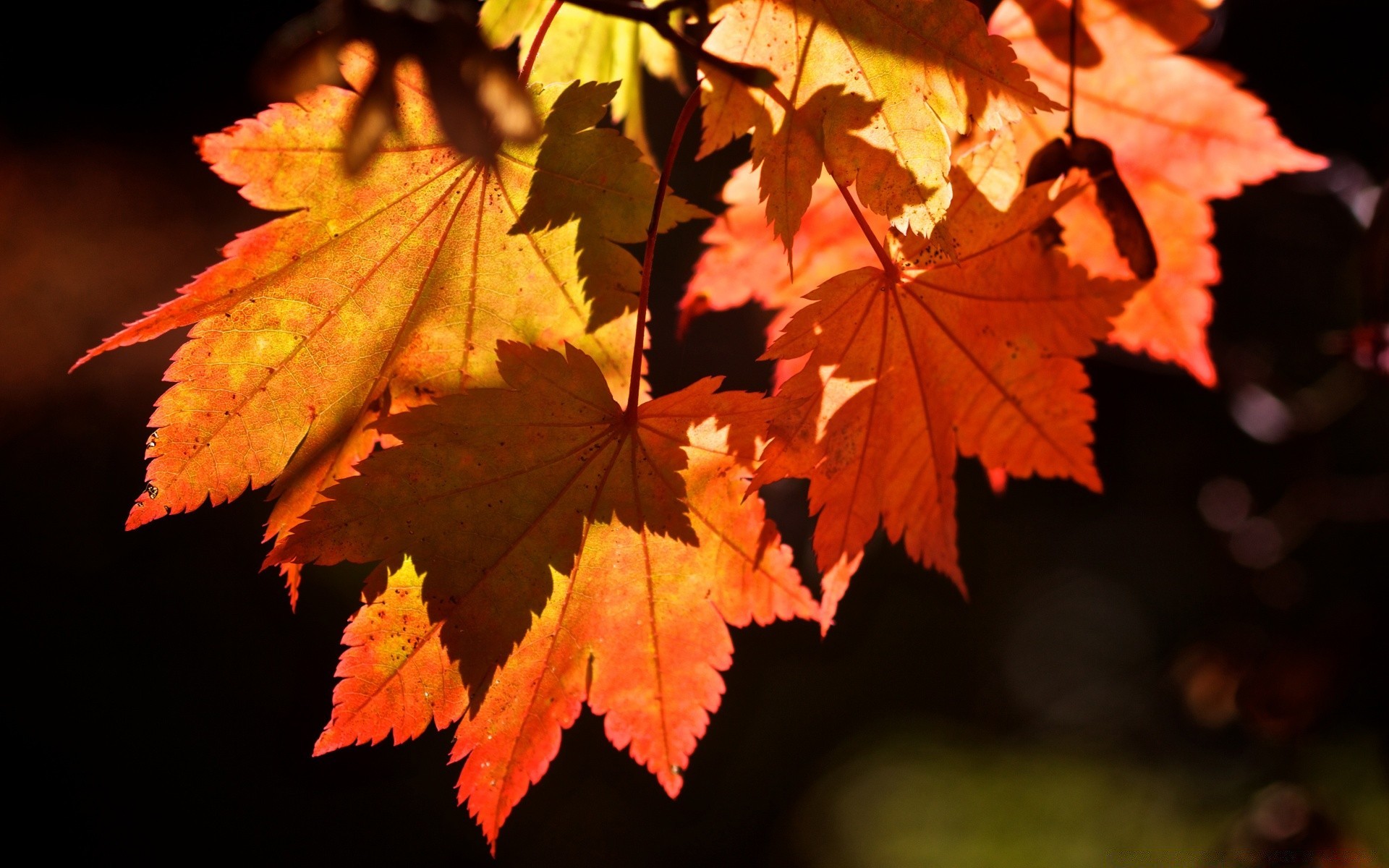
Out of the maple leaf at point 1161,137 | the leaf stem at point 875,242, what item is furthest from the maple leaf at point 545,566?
the maple leaf at point 1161,137

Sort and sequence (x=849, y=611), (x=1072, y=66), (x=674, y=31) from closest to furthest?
(x=674, y=31) < (x=1072, y=66) < (x=849, y=611)

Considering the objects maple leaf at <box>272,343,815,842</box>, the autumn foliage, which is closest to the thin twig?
the autumn foliage

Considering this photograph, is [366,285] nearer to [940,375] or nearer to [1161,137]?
[940,375]

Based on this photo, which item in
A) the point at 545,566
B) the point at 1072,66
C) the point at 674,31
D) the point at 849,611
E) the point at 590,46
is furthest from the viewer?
the point at 849,611

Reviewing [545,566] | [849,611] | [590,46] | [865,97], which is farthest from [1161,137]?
[849,611]

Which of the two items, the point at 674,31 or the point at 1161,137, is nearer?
the point at 674,31

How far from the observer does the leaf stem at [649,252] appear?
2.08ft

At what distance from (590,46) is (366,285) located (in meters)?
0.39

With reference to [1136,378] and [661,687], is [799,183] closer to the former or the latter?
[661,687]

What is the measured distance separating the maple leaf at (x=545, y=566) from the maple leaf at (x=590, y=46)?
1.16 ft

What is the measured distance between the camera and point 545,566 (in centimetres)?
68

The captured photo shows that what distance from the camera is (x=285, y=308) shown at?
674 mm

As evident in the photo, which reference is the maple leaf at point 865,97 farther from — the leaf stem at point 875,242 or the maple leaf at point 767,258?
the maple leaf at point 767,258

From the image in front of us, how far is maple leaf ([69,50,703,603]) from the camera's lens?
2.10ft
